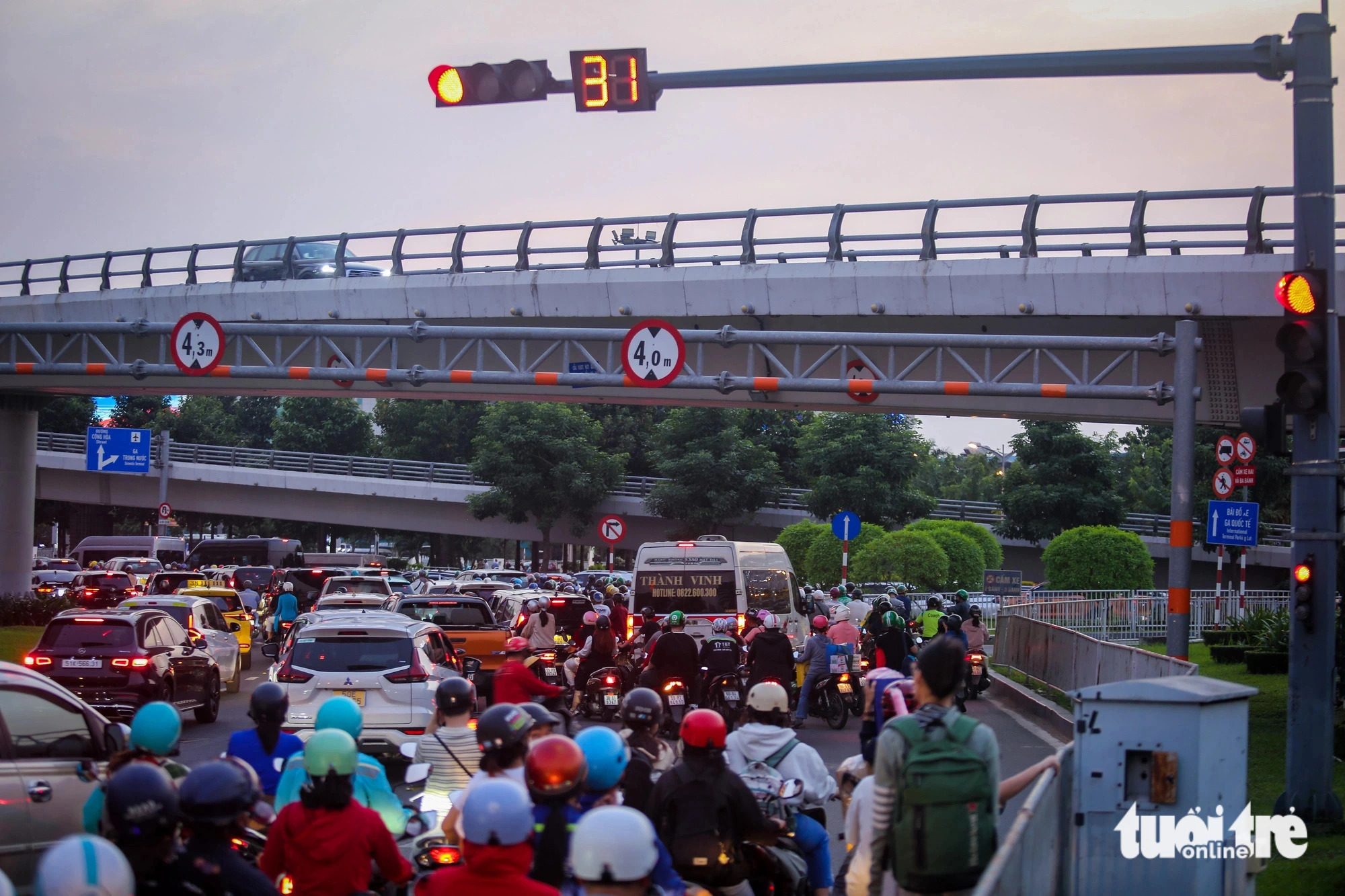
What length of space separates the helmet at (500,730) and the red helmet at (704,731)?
0.69 m

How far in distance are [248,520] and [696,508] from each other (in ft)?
122

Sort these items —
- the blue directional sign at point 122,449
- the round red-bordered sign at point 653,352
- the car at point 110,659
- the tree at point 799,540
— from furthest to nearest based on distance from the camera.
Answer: the blue directional sign at point 122,449 < the tree at point 799,540 < the round red-bordered sign at point 653,352 < the car at point 110,659

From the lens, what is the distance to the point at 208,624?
74.1 feet

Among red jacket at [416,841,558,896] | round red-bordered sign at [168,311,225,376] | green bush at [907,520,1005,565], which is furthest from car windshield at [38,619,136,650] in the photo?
green bush at [907,520,1005,565]

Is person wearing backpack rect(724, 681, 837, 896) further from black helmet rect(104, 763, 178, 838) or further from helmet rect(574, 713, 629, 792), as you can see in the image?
black helmet rect(104, 763, 178, 838)

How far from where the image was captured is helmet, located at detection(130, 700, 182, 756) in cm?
627

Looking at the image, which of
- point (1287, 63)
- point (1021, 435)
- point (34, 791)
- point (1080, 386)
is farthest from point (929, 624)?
point (1021, 435)

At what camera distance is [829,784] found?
297 inches

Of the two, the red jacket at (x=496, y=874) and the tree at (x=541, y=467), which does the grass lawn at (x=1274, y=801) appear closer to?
the red jacket at (x=496, y=874)

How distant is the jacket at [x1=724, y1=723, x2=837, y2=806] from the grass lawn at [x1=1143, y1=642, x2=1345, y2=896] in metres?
2.10

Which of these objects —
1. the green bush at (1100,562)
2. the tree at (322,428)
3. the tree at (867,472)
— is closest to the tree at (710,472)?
the tree at (867,472)

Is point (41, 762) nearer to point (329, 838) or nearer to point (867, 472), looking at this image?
point (329, 838)

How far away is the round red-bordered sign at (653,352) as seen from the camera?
2205 cm

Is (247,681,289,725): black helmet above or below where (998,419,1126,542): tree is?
below
